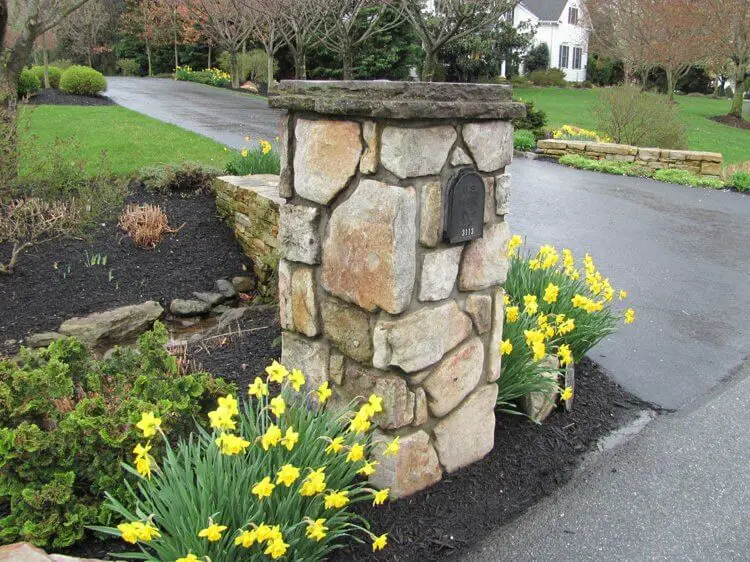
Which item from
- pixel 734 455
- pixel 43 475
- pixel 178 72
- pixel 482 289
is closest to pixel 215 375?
pixel 43 475

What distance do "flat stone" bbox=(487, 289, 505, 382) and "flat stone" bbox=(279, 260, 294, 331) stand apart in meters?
0.96

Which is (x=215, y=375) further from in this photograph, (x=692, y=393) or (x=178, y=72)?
(x=178, y=72)

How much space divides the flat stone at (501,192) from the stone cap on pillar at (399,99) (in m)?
0.28

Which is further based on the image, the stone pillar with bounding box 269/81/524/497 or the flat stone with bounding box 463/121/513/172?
the flat stone with bounding box 463/121/513/172

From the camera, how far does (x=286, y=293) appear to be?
3119mm

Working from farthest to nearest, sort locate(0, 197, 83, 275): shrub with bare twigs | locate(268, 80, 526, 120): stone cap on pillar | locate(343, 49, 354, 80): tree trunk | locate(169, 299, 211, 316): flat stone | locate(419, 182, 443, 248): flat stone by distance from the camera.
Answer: locate(343, 49, 354, 80): tree trunk < locate(0, 197, 83, 275): shrub with bare twigs < locate(169, 299, 211, 316): flat stone < locate(419, 182, 443, 248): flat stone < locate(268, 80, 526, 120): stone cap on pillar

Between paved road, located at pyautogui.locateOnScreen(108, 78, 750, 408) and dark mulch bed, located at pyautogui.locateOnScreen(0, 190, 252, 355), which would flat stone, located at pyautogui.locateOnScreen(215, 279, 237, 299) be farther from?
paved road, located at pyautogui.locateOnScreen(108, 78, 750, 408)

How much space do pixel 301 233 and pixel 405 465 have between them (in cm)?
112

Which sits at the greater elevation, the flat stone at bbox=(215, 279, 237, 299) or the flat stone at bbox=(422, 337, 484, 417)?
the flat stone at bbox=(422, 337, 484, 417)

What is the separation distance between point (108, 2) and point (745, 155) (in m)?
31.9

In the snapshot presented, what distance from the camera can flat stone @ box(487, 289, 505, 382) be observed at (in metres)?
3.14

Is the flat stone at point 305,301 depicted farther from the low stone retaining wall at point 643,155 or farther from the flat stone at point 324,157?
the low stone retaining wall at point 643,155

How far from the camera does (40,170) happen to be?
733 centimetres

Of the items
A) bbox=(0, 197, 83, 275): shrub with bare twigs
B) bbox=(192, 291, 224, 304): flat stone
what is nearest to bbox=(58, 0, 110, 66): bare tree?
bbox=(0, 197, 83, 275): shrub with bare twigs
